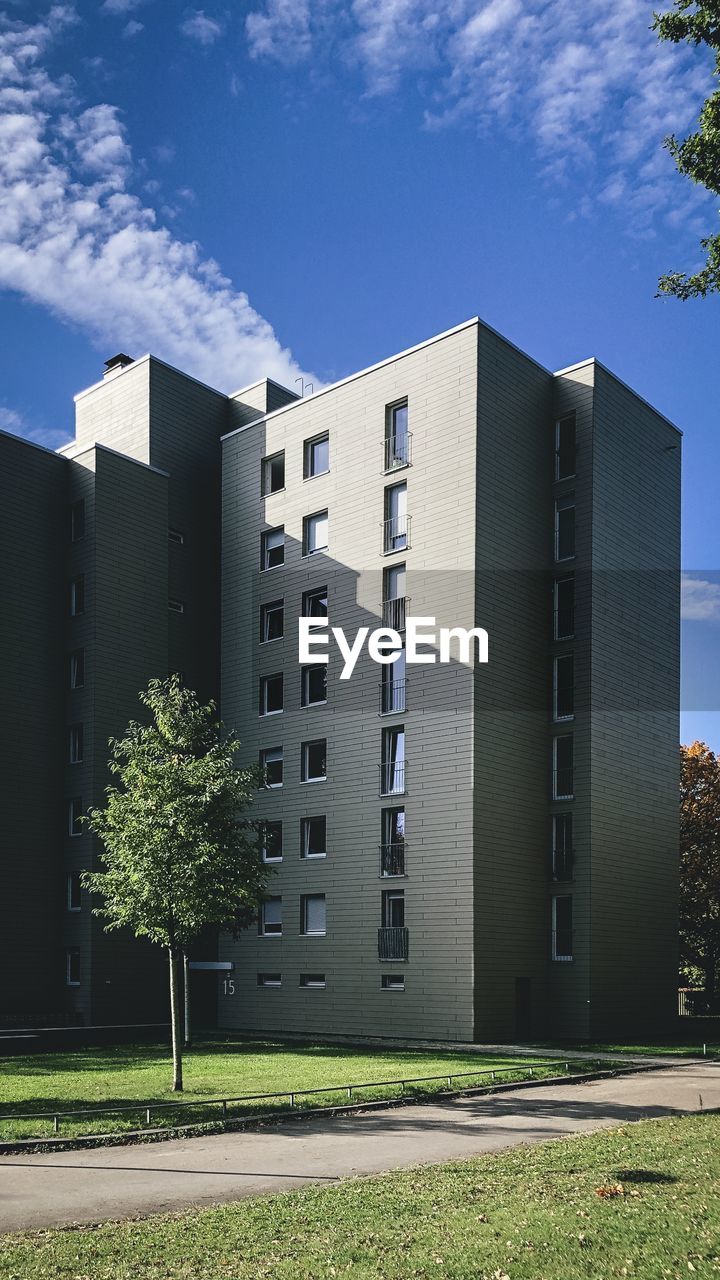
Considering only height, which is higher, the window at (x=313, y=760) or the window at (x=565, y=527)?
the window at (x=565, y=527)

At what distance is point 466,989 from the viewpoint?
33.6m

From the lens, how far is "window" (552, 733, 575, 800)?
37344 mm

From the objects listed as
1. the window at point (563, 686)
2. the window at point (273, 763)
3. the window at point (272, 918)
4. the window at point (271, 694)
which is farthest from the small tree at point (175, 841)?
the window at point (271, 694)

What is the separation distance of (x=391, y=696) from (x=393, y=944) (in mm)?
7565

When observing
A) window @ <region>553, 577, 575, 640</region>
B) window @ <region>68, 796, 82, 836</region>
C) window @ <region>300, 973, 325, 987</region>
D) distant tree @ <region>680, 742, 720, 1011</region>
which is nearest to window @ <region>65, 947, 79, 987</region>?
window @ <region>68, 796, 82, 836</region>

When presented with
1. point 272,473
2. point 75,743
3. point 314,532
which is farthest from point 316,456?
point 75,743

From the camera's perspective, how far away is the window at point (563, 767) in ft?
123

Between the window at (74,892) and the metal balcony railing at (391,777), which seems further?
the window at (74,892)

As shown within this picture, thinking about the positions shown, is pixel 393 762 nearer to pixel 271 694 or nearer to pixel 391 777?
pixel 391 777

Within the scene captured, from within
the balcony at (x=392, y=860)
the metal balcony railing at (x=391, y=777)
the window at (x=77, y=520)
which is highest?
the window at (x=77, y=520)

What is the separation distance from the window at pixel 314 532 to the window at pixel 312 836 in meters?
9.12

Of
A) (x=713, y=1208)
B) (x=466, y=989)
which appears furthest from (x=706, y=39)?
(x=466, y=989)

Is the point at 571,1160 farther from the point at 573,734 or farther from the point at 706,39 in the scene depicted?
the point at 573,734

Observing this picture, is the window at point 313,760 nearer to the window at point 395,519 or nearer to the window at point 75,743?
the window at point 395,519
